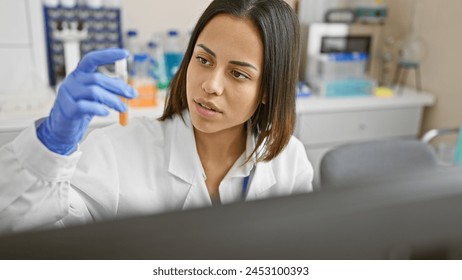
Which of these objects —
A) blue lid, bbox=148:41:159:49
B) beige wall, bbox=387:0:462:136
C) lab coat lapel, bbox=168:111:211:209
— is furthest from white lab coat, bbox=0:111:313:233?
beige wall, bbox=387:0:462:136

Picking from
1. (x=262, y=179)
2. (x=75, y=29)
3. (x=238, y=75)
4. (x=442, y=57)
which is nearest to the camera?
(x=238, y=75)

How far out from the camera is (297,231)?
0.25 metres

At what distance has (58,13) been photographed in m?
1.37

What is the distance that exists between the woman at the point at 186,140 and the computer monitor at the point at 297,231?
0.16ft

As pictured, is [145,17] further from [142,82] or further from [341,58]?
[341,58]

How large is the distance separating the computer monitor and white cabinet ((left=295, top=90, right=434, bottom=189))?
1186 mm

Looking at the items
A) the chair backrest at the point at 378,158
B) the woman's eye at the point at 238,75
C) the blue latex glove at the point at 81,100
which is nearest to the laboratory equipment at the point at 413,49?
the chair backrest at the point at 378,158

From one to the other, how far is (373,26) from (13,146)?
1.74 meters

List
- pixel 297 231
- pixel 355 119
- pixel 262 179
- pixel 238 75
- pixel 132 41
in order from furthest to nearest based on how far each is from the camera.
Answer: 1. pixel 355 119
2. pixel 132 41
3. pixel 262 179
4. pixel 238 75
5. pixel 297 231

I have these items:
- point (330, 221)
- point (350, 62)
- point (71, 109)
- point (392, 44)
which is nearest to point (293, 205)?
point (330, 221)

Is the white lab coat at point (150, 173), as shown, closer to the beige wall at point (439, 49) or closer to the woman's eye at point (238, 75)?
the woman's eye at point (238, 75)

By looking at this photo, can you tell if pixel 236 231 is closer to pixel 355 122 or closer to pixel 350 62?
pixel 355 122

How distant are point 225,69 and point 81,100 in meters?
0.18

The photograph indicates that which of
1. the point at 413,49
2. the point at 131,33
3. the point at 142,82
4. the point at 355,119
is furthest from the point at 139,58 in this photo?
the point at 413,49
